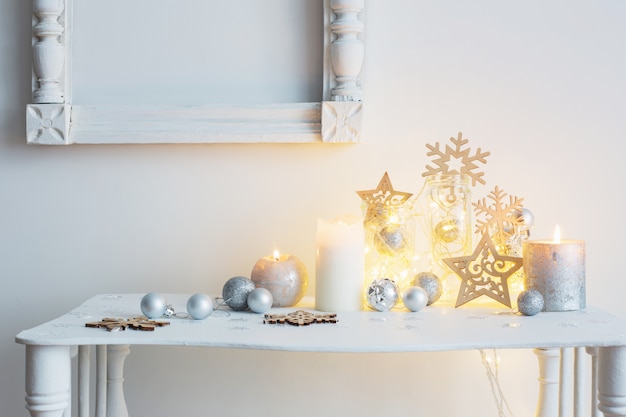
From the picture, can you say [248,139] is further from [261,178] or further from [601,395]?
[601,395]

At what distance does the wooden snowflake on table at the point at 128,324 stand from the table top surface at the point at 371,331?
11 mm

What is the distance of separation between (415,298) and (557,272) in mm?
245

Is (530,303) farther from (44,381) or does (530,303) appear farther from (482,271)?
(44,381)

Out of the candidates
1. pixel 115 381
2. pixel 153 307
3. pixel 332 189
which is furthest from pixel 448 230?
pixel 115 381

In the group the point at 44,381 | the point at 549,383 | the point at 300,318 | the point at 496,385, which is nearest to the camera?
the point at 44,381

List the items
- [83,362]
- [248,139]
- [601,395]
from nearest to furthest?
[601,395], [83,362], [248,139]

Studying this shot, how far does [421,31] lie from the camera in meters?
1.70

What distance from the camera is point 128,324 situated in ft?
4.28

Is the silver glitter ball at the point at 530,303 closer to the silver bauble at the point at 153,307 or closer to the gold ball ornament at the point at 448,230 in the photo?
the gold ball ornament at the point at 448,230

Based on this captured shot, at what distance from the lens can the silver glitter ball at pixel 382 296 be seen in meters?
1.42

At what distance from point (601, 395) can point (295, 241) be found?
0.71m

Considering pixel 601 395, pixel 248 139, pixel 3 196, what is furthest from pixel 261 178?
pixel 601 395

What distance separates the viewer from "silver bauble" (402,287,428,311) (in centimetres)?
141

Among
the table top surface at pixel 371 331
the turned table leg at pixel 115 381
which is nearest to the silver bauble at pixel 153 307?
the table top surface at pixel 371 331
